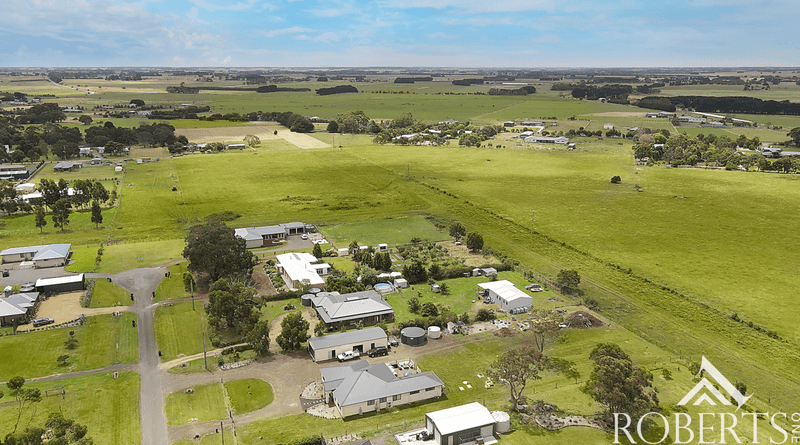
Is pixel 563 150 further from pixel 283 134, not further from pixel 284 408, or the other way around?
pixel 284 408

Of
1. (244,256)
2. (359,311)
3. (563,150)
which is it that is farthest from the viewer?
(563,150)

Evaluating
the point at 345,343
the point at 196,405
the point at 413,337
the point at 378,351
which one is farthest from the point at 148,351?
the point at 413,337

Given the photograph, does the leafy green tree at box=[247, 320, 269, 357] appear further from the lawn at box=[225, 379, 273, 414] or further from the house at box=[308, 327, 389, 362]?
the house at box=[308, 327, 389, 362]

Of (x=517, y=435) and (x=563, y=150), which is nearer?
(x=517, y=435)

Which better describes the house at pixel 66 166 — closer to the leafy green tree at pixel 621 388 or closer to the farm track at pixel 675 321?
the farm track at pixel 675 321

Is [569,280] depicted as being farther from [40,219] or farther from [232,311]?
[40,219]

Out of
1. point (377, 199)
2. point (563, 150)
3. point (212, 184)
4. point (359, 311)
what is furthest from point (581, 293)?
point (563, 150)

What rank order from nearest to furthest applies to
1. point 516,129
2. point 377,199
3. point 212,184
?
point 377,199
point 212,184
point 516,129

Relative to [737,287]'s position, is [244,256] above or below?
above
